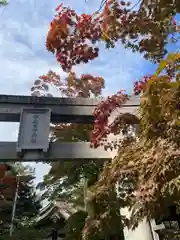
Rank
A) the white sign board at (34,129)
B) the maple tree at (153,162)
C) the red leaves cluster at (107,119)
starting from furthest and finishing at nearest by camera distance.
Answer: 1. the white sign board at (34,129)
2. the red leaves cluster at (107,119)
3. the maple tree at (153,162)

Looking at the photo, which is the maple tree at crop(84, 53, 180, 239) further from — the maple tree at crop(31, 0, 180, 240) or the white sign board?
the white sign board

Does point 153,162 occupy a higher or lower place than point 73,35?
lower

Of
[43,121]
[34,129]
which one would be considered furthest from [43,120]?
[34,129]

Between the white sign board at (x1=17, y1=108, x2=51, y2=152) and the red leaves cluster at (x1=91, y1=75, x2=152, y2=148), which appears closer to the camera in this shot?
the red leaves cluster at (x1=91, y1=75, x2=152, y2=148)

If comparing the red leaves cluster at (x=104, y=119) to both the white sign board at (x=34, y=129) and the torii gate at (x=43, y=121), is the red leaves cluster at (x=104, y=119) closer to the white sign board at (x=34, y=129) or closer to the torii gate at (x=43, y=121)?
the torii gate at (x=43, y=121)

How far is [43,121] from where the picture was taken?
574cm

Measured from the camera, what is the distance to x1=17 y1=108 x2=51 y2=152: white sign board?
5461 mm

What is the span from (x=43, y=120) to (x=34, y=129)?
0.25m

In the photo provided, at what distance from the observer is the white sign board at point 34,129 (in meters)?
5.46

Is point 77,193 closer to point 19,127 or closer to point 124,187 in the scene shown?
point 19,127

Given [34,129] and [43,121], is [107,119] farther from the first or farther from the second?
[34,129]

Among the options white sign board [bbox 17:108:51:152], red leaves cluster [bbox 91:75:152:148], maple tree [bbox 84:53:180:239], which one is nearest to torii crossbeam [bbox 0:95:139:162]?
white sign board [bbox 17:108:51:152]

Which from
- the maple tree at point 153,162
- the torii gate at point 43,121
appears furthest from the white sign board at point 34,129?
the maple tree at point 153,162

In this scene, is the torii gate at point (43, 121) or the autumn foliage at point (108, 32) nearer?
the autumn foliage at point (108, 32)
